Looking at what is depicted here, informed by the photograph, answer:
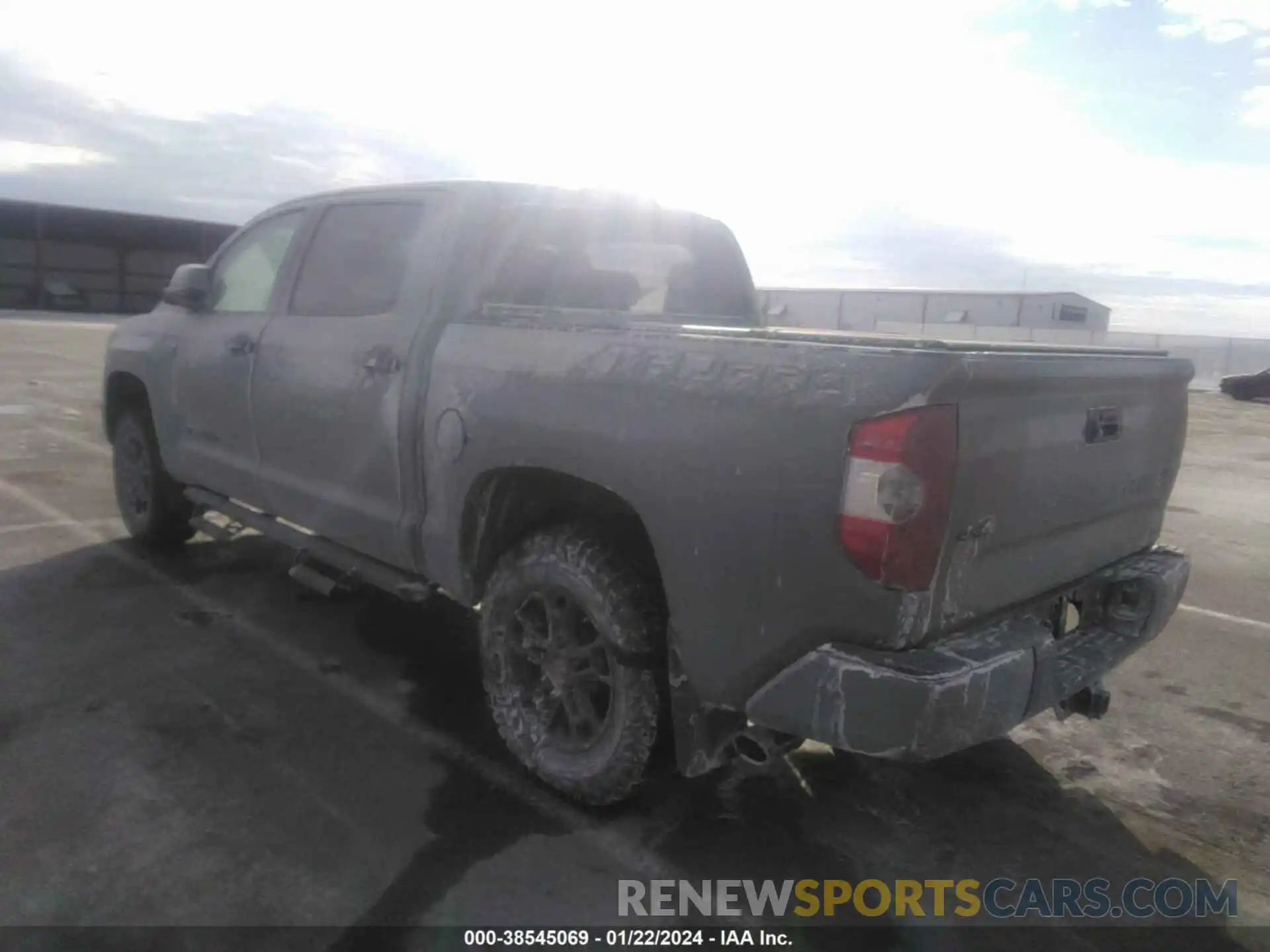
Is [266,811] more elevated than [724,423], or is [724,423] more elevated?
[724,423]

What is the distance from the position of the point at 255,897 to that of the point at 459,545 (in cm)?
124

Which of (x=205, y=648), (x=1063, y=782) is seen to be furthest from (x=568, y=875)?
Answer: (x=205, y=648)

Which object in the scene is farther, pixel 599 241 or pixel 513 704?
pixel 599 241

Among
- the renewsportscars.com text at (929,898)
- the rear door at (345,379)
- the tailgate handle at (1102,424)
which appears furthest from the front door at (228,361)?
the tailgate handle at (1102,424)

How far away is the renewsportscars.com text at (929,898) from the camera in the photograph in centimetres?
270

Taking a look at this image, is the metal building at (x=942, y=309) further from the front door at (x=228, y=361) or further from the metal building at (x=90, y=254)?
the front door at (x=228, y=361)

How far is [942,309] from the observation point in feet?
115

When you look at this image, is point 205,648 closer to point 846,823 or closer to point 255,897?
point 255,897

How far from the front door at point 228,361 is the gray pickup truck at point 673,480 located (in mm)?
32

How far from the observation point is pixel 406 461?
3506mm

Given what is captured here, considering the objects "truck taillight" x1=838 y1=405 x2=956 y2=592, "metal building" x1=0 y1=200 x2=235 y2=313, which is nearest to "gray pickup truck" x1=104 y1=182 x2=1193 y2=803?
"truck taillight" x1=838 y1=405 x2=956 y2=592

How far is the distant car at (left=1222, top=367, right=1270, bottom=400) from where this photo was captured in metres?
27.1

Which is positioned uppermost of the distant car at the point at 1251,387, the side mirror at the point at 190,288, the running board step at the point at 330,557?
the side mirror at the point at 190,288

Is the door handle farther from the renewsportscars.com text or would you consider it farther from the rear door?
the renewsportscars.com text
